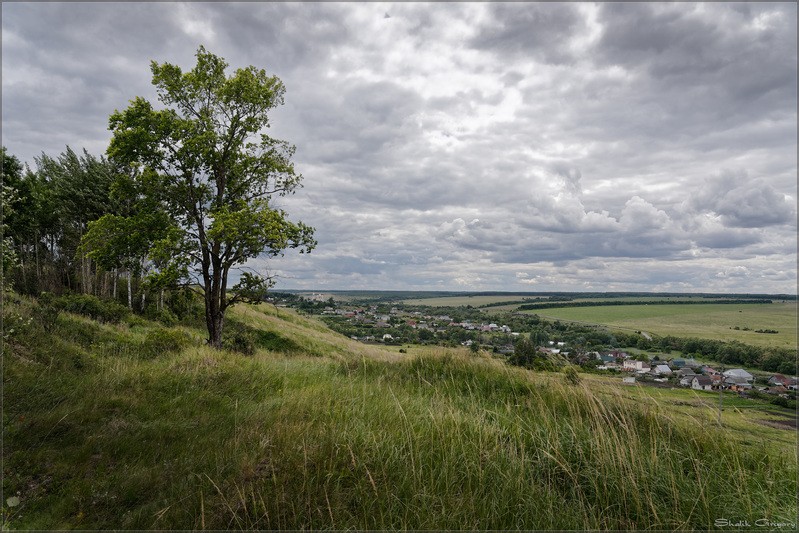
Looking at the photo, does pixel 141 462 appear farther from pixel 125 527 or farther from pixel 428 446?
pixel 428 446

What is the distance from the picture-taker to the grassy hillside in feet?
12.3

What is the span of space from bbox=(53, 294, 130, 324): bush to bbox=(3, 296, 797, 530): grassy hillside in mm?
16095

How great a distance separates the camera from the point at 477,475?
4.22 m

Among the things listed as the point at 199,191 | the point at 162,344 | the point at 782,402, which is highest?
the point at 199,191

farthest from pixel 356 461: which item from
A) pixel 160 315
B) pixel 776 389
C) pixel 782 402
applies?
pixel 160 315

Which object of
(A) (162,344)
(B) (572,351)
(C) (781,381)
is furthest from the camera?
(C) (781,381)

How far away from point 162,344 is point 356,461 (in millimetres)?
10173

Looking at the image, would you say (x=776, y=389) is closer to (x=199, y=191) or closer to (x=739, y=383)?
(x=739, y=383)

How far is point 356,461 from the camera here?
4320 mm

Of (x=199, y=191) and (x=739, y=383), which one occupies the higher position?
(x=199, y=191)
